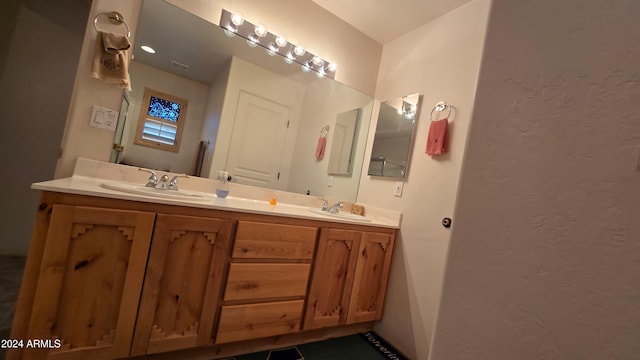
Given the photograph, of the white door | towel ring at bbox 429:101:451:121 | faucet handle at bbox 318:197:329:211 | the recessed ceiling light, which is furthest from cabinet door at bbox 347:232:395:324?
the recessed ceiling light

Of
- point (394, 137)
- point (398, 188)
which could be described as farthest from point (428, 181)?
point (394, 137)

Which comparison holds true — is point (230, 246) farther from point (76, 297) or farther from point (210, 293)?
point (76, 297)

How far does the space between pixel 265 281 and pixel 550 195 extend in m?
1.33

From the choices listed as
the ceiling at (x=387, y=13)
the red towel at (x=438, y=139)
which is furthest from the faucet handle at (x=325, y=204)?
the ceiling at (x=387, y=13)

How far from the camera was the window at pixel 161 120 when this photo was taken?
1.57 m

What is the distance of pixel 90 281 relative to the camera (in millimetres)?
1057

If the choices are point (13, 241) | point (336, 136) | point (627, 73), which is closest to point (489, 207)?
point (627, 73)

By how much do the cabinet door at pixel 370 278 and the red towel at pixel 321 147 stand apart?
811 millimetres

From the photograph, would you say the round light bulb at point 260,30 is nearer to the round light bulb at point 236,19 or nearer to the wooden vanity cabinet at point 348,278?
the round light bulb at point 236,19

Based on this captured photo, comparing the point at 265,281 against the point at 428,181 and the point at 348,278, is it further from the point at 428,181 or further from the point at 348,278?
the point at 428,181

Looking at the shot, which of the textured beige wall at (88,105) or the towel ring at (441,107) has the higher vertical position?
the towel ring at (441,107)

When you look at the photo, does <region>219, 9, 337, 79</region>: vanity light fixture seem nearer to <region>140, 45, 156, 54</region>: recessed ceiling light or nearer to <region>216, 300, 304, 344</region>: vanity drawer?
<region>140, 45, 156, 54</region>: recessed ceiling light

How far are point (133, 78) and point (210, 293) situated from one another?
4.20ft

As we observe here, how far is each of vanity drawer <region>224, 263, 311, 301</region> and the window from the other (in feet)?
2.93
